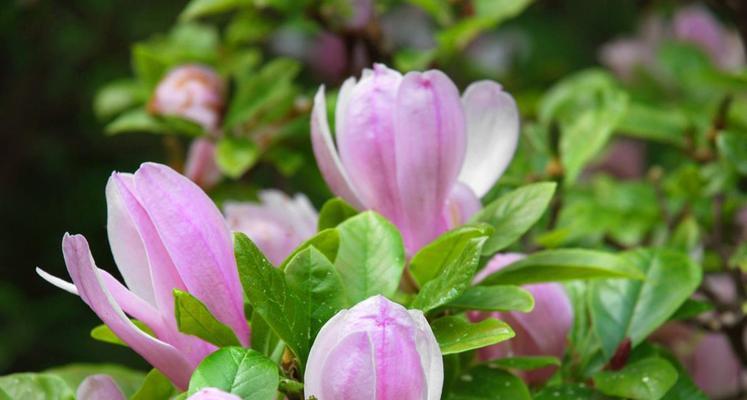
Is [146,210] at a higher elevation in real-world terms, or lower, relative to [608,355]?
higher

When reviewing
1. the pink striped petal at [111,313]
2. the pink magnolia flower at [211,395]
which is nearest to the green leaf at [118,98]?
the pink striped petal at [111,313]

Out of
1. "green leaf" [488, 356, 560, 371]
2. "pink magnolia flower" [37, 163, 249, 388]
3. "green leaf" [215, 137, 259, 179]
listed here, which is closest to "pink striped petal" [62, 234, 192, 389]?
"pink magnolia flower" [37, 163, 249, 388]

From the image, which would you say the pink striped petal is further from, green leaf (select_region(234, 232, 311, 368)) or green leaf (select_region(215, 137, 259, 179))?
green leaf (select_region(215, 137, 259, 179))

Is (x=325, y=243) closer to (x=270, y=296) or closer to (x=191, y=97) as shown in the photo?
(x=270, y=296)

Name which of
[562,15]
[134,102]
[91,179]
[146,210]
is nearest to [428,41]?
[562,15]

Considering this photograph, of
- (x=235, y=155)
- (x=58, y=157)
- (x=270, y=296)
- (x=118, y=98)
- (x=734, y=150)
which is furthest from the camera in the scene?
(x=58, y=157)

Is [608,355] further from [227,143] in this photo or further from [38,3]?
[38,3]

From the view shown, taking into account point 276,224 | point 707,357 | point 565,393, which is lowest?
point 707,357

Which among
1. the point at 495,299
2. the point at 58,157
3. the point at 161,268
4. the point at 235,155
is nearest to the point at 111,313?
the point at 161,268
